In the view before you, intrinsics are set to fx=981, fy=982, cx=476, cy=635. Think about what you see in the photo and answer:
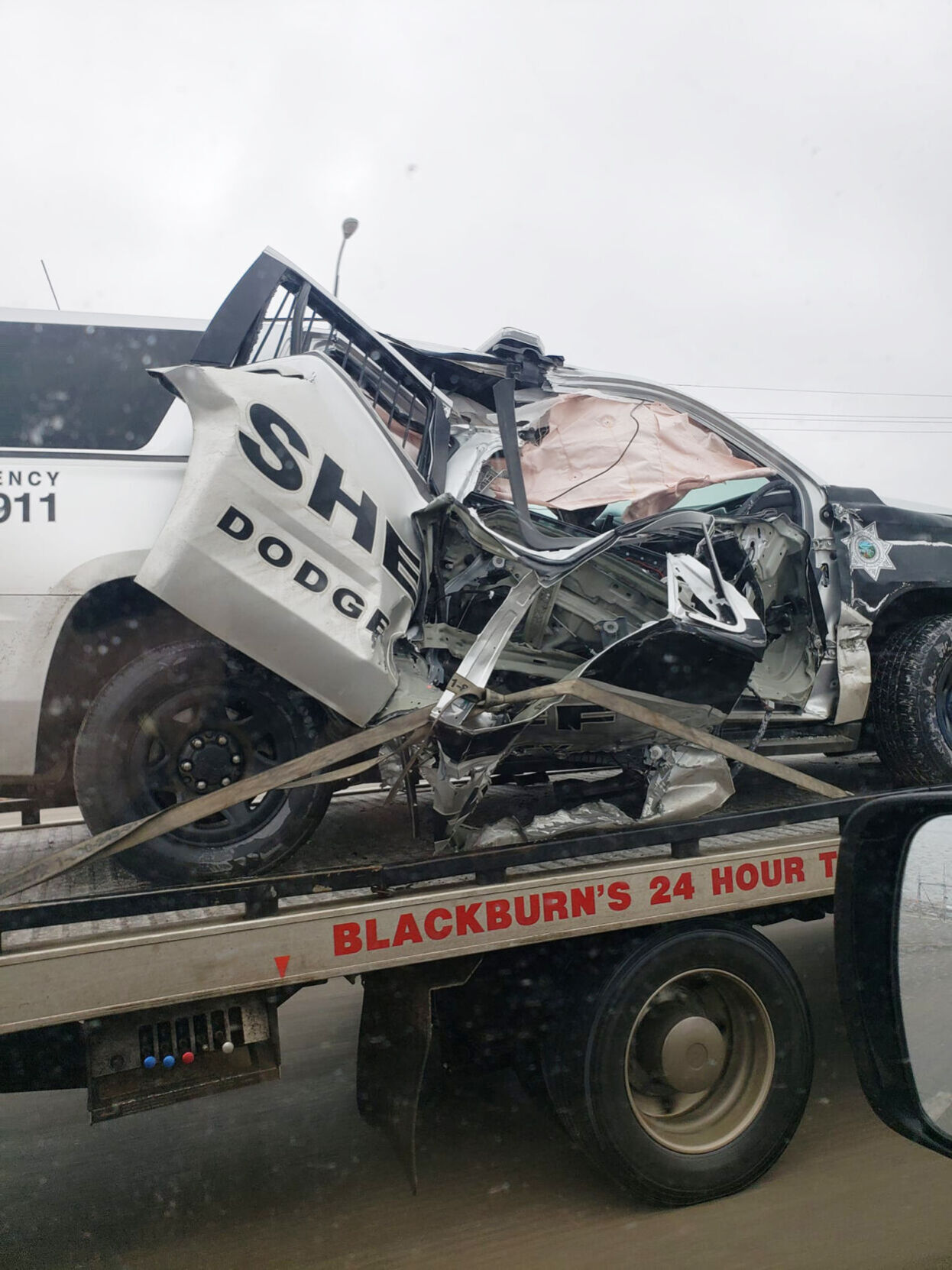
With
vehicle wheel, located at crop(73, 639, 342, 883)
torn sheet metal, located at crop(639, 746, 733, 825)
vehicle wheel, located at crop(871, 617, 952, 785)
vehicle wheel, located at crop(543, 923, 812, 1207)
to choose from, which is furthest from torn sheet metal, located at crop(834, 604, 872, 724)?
vehicle wheel, located at crop(73, 639, 342, 883)

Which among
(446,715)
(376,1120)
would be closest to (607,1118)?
(376,1120)

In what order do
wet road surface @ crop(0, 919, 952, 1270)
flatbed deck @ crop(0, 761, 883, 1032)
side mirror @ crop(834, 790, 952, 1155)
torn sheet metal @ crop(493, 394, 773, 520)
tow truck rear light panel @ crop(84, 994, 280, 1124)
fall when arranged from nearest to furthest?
1. side mirror @ crop(834, 790, 952, 1155)
2. flatbed deck @ crop(0, 761, 883, 1032)
3. tow truck rear light panel @ crop(84, 994, 280, 1124)
4. wet road surface @ crop(0, 919, 952, 1270)
5. torn sheet metal @ crop(493, 394, 773, 520)

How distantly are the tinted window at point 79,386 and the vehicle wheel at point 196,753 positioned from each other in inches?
29.1

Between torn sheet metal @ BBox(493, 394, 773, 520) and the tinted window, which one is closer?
the tinted window

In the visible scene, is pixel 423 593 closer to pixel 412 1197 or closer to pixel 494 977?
pixel 494 977

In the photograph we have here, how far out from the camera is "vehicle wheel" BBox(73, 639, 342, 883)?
2.98m

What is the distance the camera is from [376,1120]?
3406 mm

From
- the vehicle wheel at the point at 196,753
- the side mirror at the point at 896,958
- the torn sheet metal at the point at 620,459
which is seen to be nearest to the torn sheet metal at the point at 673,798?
the vehicle wheel at the point at 196,753

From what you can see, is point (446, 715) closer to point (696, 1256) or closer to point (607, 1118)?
point (607, 1118)

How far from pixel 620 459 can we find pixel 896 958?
2.39 metres

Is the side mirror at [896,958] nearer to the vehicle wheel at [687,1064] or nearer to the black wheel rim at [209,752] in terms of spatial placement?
the vehicle wheel at [687,1064]

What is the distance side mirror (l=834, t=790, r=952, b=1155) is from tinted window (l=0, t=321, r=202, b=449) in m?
2.42

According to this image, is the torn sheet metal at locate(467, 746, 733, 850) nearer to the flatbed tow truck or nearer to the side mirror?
the flatbed tow truck

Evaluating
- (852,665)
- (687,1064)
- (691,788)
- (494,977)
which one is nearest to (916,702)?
(852,665)
